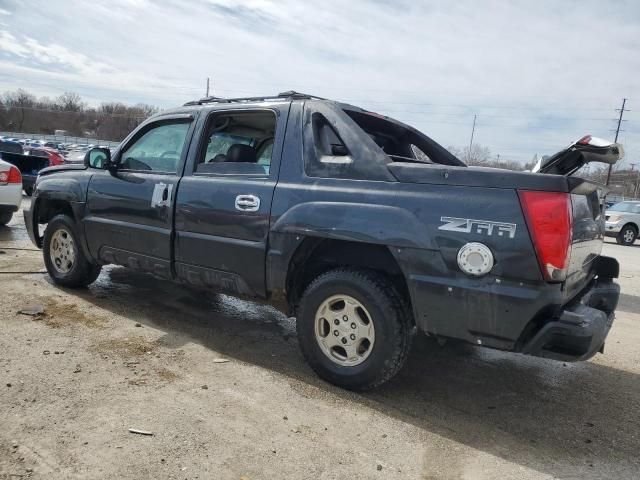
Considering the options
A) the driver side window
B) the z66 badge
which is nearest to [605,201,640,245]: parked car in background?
the driver side window

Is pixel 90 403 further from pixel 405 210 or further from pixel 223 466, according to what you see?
pixel 405 210

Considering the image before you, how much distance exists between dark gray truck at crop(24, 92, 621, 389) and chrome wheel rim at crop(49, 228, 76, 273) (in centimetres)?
39

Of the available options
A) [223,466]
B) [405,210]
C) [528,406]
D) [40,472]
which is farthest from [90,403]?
[528,406]

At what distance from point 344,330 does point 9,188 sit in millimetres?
7363

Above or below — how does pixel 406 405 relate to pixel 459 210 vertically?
below

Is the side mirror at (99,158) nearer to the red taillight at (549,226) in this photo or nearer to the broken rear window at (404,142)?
the broken rear window at (404,142)

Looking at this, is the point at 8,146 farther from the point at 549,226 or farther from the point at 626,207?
the point at 626,207

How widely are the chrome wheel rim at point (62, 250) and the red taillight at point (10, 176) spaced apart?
3.79 m

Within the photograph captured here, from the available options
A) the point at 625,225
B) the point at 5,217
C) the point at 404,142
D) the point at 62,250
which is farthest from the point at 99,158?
the point at 625,225

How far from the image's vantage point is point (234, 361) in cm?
380

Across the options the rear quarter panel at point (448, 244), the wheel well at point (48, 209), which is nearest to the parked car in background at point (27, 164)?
the wheel well at point (48, 209)

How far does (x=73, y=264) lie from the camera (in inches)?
204

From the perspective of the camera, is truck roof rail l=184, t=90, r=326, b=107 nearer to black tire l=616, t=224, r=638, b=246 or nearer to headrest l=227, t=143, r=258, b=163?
headrest l=227, t=143, r=258, b=163

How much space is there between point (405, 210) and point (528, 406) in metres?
1.61
